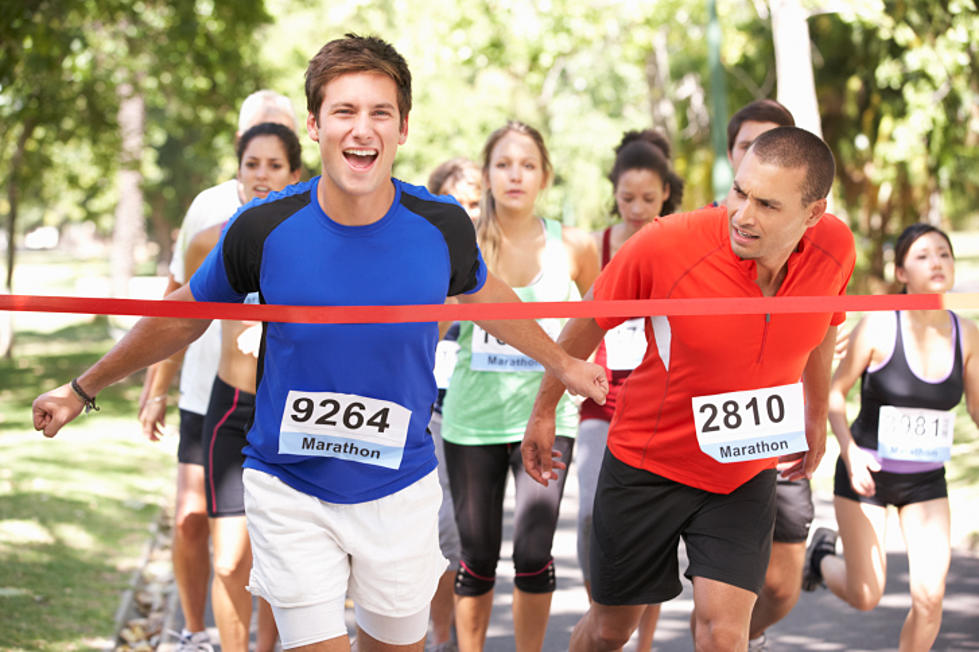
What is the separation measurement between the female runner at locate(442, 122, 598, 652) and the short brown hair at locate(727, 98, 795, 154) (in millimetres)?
834

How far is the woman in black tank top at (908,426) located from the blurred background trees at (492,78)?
7.70ft

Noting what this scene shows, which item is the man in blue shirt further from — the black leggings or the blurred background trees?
the blurred background trees

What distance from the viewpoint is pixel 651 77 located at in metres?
29.0

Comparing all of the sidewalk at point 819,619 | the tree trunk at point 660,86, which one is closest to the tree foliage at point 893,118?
the tree trunk at point 660,86

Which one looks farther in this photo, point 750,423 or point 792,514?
point 792,514

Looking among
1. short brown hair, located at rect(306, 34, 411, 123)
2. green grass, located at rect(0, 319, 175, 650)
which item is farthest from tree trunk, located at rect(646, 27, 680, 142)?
short brown hair, located at rect(306, 34, 411, 123)

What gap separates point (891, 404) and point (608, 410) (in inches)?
48.0

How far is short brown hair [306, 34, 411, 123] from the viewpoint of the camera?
3320mm

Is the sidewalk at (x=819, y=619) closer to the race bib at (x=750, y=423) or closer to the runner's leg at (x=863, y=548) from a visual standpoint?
the runner's leg at (x=863, y=548)

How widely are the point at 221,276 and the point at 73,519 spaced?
5.19 m

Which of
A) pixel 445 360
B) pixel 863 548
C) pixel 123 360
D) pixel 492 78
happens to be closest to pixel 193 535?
pixel 445 360

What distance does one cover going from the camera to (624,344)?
528 centimetres

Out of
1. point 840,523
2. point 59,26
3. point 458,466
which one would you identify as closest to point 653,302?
point 458,466

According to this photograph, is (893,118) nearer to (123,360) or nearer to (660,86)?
(660,86)
